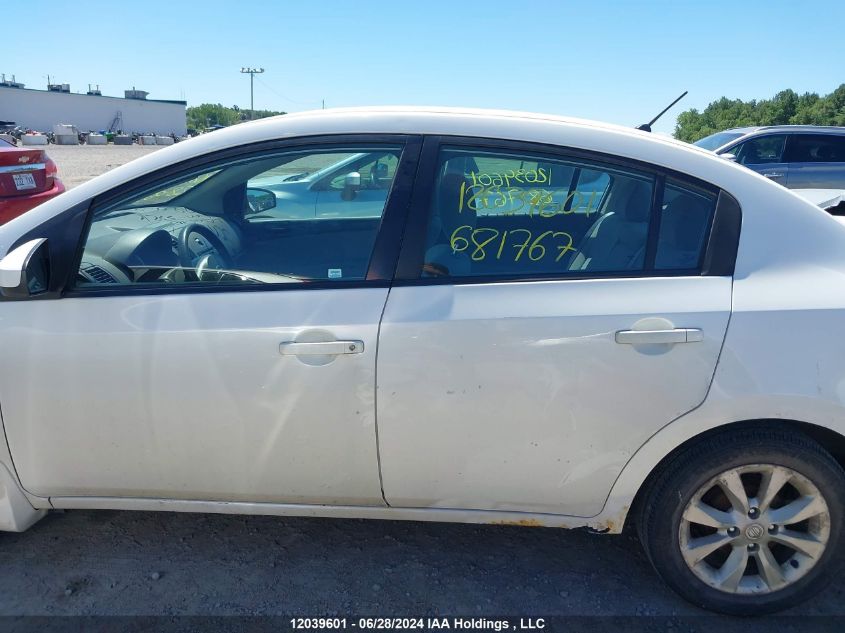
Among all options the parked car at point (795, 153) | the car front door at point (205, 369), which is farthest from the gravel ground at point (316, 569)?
the parked car at point (795, 153)

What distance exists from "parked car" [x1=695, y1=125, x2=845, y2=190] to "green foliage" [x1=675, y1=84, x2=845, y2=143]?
93.1 ft

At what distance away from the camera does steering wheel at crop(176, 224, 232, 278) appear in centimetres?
234

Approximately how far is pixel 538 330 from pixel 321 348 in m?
0.70

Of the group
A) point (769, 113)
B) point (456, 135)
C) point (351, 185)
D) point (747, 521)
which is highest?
point (769, 113)

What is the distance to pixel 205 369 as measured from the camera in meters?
2.14

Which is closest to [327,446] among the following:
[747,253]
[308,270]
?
[308,270]

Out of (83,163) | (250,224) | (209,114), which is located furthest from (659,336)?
(209,114)

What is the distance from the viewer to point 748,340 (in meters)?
2.02

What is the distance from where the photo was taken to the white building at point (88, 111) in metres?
76.1

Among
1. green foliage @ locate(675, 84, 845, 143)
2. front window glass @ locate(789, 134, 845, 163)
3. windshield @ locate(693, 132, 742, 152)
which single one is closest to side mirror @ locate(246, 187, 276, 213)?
windshield @ locate(693, 132, 742, 152)

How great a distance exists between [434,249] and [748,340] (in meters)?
1.04

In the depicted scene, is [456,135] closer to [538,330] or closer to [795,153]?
[538,330]

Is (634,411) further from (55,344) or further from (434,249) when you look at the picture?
(55,344)

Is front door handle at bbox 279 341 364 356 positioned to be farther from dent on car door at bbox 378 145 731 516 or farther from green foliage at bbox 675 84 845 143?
green foliage at bbox 675 84 845 143
